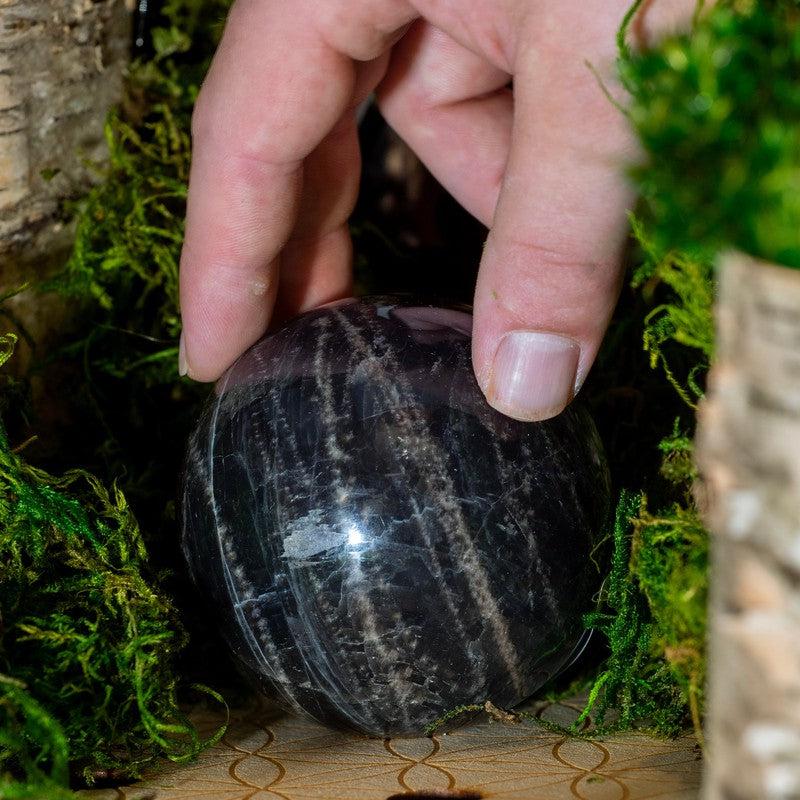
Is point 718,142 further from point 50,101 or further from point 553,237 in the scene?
point 50,101

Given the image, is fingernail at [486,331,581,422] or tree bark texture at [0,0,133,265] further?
tree bark texture at [0,0,133,265]

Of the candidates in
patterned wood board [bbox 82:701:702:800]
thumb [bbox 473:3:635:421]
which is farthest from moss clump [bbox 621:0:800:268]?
patterned wood board [bbox 82:701:702:800]

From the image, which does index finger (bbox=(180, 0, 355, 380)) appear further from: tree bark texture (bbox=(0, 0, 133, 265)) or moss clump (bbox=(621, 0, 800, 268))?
moss clump (bbox=(621, 0, 800, 268))

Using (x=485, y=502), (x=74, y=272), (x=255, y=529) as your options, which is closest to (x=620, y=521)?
(x=485, y=502)

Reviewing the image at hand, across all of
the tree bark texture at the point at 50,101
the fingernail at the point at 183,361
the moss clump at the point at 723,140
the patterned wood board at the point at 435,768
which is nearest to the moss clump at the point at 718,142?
the moss clump at the point at 723,140

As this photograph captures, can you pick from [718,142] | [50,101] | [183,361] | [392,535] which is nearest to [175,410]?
[183,361]

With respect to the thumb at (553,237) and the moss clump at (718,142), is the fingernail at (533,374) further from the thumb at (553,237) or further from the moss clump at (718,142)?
the moss clump at (718,142)
